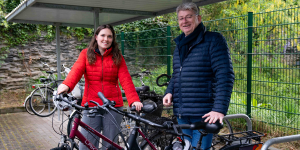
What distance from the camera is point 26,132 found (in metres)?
6.71

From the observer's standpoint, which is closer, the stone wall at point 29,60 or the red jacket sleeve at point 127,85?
the red jacket sleeve at point 127,85

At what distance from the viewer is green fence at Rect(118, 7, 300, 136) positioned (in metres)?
4.68

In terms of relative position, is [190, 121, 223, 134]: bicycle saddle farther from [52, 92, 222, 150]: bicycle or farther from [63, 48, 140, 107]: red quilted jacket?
[63, 48, 140, 107]: red quilted jacket

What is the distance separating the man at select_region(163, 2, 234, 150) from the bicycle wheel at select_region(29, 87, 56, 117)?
674 centimetres

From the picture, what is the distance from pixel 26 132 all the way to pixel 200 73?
5.57 metres

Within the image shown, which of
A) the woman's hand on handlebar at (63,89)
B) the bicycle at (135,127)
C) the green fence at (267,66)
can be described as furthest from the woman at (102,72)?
the green fence at (267,66)

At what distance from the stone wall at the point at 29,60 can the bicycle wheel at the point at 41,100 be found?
2.34m

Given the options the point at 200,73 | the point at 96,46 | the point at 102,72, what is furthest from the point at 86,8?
the point at 200,73

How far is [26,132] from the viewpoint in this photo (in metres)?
6.71

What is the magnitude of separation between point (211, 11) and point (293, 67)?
9.70 meters

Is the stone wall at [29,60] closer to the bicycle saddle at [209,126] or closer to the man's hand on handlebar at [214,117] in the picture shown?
the man's hand on handlebar at [214,117]

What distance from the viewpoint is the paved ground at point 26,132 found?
223 inches

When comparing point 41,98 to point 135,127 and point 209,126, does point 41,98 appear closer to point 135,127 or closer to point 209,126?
point 135,127

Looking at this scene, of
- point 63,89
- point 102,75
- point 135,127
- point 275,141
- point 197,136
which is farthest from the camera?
point 102,75
